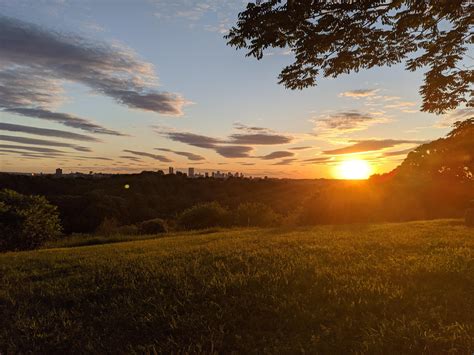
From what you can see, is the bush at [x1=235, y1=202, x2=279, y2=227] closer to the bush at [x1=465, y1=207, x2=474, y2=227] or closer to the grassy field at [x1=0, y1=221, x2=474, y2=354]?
the bush at [x1=465, y1=207, x2=474, y2=227]

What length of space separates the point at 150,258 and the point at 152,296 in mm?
4089

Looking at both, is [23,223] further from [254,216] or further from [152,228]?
[254,216]

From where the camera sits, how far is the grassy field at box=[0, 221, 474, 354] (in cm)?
475

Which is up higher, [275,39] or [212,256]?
[275,39]

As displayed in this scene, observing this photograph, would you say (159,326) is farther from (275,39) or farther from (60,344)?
(275,39)

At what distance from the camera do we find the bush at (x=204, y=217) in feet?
109

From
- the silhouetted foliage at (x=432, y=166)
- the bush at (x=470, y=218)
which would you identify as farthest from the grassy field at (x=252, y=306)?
the silhouetted foliage at (x=432, y=166)

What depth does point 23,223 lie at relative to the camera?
21.7 metres

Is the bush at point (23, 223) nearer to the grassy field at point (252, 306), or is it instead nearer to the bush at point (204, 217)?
the bush at point (204, 217)

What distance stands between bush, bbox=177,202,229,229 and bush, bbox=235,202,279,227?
1209mm

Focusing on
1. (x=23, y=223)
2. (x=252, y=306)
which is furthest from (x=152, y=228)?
(x=252, y=306)

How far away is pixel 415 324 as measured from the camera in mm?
4883

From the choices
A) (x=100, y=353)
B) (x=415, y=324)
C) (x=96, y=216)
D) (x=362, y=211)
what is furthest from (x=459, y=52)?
(x=96, y=216)

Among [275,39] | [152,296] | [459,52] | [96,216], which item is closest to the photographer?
[152,296]
